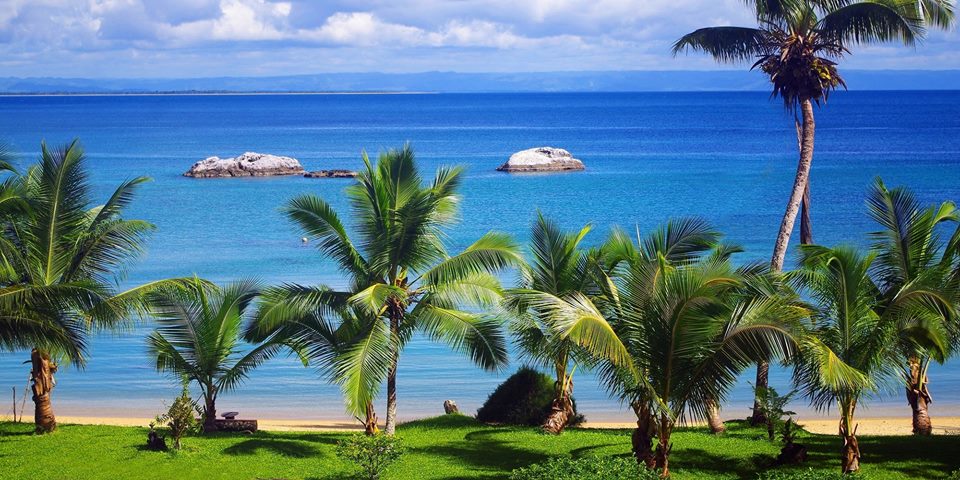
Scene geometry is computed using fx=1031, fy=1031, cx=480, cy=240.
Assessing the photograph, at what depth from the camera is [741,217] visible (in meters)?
54.7

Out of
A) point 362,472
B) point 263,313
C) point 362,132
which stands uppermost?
point 362,132

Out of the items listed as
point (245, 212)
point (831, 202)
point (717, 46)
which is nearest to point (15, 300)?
point (717, 46)

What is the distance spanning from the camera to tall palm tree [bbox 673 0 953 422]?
18.2 metres

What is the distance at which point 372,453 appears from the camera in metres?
13.9

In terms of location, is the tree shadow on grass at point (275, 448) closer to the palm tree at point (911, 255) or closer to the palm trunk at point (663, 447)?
the palm trunk at point (663, 447)

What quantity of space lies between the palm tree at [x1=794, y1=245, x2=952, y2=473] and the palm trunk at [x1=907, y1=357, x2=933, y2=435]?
8.67 ft

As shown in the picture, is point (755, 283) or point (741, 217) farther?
point (741, 217)

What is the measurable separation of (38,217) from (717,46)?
12.4 m

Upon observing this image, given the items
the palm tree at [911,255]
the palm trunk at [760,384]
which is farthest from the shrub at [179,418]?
the palm tree at [911,255]

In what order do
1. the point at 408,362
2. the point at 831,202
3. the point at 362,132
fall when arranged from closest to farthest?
the point at 408,362
the point at 831,202
the point at 362,132

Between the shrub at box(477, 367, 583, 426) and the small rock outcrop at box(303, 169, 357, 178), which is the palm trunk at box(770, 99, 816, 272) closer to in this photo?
the shrub at box(477, 367, 583, 426)

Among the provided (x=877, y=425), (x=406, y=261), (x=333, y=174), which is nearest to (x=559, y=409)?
(x=406, y=261)

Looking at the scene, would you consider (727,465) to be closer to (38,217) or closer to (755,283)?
(755,283)

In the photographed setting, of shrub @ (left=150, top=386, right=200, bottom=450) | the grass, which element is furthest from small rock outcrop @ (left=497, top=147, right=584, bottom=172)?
shrub @ (left=150, top=386, right=200, bottom=450)
